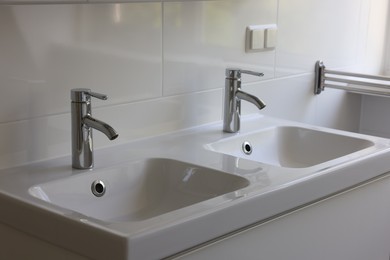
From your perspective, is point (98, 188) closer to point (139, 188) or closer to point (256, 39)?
point (139, 188)

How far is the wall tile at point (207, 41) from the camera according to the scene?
5.86 feet

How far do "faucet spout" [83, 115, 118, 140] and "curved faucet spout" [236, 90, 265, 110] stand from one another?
483 mm

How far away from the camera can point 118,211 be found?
151cm

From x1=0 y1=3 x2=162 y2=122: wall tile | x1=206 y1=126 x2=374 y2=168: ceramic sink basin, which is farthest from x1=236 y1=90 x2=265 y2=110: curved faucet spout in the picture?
x1=0 y1=3 x2=162 y2=122: wall tile

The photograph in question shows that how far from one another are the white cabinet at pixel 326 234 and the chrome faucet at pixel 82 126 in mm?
382

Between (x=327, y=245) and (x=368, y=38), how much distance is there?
3.96ft

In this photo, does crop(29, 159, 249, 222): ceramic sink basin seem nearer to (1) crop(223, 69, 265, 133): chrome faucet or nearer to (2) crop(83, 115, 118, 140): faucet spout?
(2) crop(83, 115, 118, 140): faucet spout

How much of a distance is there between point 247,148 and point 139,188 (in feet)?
1.40

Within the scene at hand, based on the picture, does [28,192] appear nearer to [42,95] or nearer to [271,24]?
[42,95]

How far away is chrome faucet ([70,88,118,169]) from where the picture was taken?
1460 mm

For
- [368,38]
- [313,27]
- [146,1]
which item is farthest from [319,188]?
[368,38]

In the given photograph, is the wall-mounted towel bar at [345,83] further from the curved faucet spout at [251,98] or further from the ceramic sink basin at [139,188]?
the ceramic sink basin at [139,188]

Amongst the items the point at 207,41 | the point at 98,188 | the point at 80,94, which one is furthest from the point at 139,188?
the point at 207,41

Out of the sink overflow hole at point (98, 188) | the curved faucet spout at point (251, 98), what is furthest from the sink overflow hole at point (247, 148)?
the sink overflow hole at point (98, 188)
